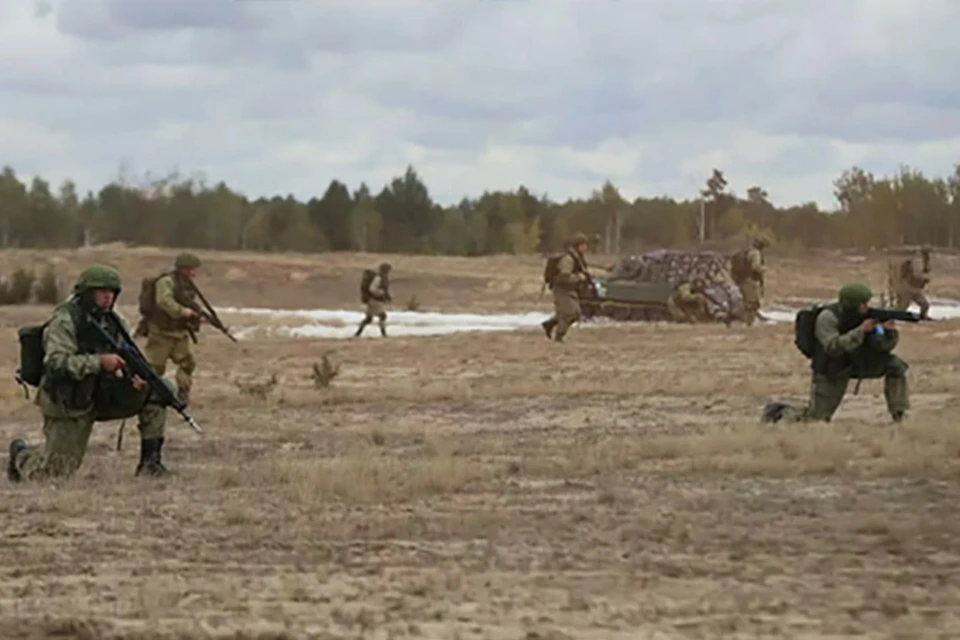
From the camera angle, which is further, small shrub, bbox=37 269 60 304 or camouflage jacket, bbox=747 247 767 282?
small shrub, bbox=37 269 60 304

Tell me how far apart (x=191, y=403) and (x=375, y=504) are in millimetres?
8400

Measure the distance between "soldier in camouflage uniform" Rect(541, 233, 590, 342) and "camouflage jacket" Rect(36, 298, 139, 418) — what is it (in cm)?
1342

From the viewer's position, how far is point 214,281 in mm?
57375

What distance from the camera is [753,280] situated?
2941 cm

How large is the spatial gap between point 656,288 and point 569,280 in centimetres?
1198

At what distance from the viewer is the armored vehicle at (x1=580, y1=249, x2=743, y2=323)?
114ft

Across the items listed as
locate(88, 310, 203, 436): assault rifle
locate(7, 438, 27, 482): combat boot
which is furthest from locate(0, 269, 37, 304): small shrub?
locate(88, 310, 203, 436): assault rifle

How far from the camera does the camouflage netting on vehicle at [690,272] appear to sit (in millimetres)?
34562

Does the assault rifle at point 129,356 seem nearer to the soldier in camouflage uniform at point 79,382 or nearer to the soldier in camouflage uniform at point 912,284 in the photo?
the soldier in camouflage uniform at point 79,382

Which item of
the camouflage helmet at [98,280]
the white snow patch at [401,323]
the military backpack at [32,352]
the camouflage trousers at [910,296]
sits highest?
the camouflage helmet at [98,280]

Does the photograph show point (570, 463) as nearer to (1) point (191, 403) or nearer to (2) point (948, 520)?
(2) point (948, 520)

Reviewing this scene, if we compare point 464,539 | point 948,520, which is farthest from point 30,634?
point 948,520

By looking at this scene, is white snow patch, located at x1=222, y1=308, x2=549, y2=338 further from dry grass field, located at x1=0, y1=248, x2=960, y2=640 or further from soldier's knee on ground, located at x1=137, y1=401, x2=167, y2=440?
soldier's knee on ground, located at x1=137, y1=401, x2=167, y2=440

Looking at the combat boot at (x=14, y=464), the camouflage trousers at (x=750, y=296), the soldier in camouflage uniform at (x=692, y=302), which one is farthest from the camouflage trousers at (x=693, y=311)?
the combat boot at (x=14, y=464)
